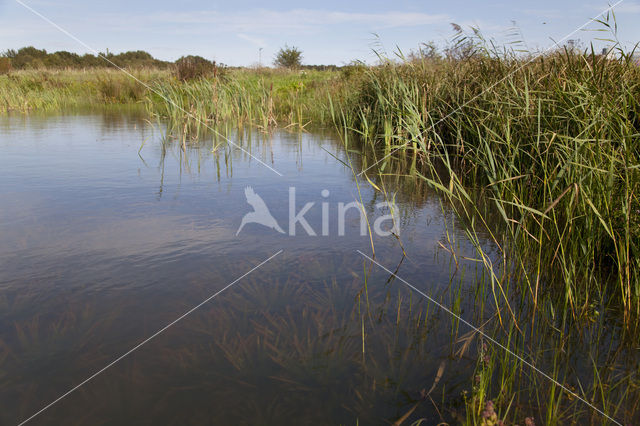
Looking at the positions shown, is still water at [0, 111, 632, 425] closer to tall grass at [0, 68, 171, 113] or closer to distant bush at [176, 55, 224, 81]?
tall grass at [0, 68, 171, 113]

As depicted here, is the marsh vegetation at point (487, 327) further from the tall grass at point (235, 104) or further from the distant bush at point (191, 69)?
the distant bush at point (191, 69)

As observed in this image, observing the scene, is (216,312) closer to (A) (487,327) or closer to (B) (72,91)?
(A) (487,327)

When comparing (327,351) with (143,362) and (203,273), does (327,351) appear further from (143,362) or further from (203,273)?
(203,273)

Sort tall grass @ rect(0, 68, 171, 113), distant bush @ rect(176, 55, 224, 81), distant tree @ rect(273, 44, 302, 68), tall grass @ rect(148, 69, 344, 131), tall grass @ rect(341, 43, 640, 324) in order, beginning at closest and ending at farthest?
tall grass @ rect(341, 43, 640, 324) < tall grass @ rect(148, 69, 344, 131) < tall grass @ rect(0, 68, 171, 113) < distant bush @ rect(176, 55, 224, 81) < distant tree @ rect(273, 44, 302, 68)

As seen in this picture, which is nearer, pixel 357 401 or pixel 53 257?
pixel 357 401

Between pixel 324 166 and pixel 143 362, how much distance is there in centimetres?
370

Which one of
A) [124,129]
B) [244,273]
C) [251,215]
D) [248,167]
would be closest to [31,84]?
[124,129]

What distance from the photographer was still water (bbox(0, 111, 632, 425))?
137cm

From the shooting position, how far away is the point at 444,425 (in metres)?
1.26

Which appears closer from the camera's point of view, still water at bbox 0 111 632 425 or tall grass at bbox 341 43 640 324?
still water at bbox 0 111 632 425

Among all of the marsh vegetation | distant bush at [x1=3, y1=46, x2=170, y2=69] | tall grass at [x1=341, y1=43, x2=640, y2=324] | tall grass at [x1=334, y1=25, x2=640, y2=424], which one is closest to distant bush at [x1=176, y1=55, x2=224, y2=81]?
tall grass at [x1=341, y1=43, x2=640, y2=324]

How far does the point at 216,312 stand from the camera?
1870mm

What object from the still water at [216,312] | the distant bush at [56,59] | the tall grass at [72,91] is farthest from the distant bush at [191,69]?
the distant bush at [56,59]

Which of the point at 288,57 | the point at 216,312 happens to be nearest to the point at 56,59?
the point at 288,57
